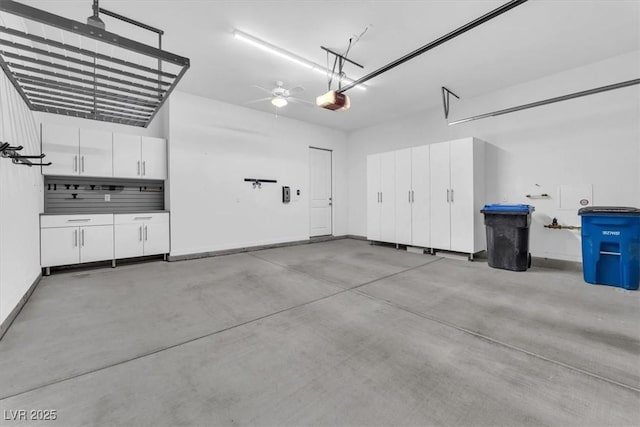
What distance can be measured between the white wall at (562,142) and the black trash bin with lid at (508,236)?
578mm

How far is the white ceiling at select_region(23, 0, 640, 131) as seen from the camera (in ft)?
9.02

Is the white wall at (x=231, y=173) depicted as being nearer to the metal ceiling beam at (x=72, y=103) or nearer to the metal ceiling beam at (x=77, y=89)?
the metal ceiling beam at (x=72, y=103)

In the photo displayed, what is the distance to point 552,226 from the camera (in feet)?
13.7

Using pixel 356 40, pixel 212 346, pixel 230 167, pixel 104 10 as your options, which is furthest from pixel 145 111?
pixel 212 346

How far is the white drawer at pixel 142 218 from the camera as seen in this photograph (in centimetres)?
438

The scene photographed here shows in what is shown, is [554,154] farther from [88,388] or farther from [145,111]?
[145,111]

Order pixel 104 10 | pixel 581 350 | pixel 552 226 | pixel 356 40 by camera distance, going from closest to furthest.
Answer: pixel 581 350
pixel 104 10
pixel 356 40
pixel 552 226

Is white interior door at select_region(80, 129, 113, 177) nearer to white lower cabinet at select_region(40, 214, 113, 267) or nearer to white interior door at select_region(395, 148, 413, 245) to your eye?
white lower cabinet at select_region(40, 214, 113, 267)

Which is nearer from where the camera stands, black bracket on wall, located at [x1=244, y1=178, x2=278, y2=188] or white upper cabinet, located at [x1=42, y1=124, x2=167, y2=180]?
white upper cabinet, located at [x1=42, y1=124, x2=167, y2=180]

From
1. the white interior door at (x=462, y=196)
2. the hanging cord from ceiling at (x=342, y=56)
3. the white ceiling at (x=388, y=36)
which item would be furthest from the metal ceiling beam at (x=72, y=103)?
the white interior door at (x=462, y=196)

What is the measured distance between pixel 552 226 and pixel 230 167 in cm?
608

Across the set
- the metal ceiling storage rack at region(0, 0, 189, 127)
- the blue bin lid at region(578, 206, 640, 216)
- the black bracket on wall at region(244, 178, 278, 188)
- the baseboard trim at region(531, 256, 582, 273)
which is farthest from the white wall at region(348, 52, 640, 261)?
the metal ceiling storage rack at region(0, 0, 189, 127)

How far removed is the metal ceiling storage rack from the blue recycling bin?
17.3 feet

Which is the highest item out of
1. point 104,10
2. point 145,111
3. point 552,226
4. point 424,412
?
point 104,10
